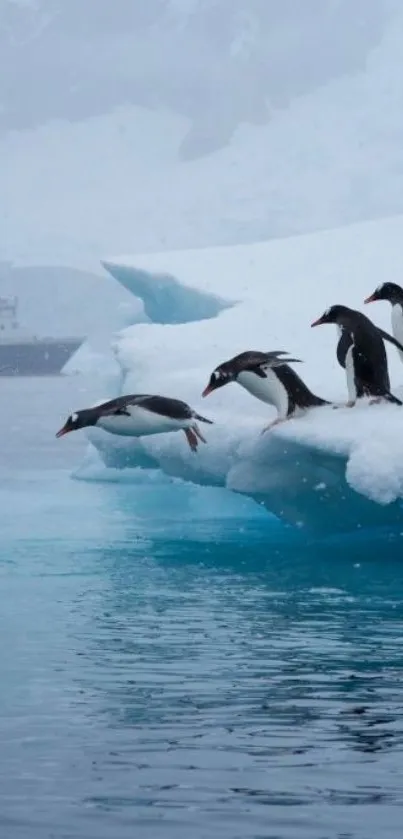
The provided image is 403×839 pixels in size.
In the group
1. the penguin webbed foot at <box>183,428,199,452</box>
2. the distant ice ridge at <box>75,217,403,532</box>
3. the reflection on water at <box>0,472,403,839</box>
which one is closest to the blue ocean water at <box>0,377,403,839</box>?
the reflection on water at <box>0,472,403,839</box>

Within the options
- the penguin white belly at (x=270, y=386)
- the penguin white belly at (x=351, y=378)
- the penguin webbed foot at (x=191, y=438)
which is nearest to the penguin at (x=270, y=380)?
the penguin white belly at (x=270, y=386)

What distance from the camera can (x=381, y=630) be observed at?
8.94 meters

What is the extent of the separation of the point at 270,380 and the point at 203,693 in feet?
15.8

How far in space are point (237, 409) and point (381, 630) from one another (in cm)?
514

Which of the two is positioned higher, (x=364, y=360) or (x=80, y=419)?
(x=364, y=360)

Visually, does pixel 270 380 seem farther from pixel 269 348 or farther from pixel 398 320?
pixel 269 348

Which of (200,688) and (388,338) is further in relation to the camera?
(388,338)

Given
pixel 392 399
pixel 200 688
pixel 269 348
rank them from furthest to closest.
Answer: pixel 269 348, pixel 392 399, pixel 200 688

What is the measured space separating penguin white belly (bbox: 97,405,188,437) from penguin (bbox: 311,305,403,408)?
1420mm

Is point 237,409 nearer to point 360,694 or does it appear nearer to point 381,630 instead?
point 381,630

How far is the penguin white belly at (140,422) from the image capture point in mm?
12312

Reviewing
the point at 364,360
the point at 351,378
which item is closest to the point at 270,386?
the point at 351,378

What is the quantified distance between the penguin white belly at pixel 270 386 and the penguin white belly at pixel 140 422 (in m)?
0.70

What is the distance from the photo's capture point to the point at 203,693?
731cm
